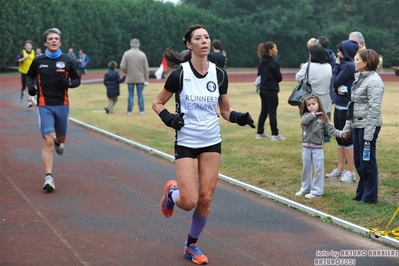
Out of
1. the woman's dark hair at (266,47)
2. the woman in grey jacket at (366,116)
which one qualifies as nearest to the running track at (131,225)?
the woman in grey jacket at (366,116)

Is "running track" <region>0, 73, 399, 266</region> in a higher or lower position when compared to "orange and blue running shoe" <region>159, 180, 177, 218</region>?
lower

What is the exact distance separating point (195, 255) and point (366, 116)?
10.6 ft

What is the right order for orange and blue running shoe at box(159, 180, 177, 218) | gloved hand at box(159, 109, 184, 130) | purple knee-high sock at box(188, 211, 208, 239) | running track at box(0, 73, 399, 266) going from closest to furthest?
gloved hand at box(159, 109, 184, 130) < purple knee-high sock at box(188, 211, 208, 239) < running track at box(0, 73, 399, 266) < orange and blue running shoe at box(159, 180, 177, 218)

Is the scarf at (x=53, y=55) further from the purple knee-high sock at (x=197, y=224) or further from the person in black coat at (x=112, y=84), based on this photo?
the person in black coat at (x=112, y=84)

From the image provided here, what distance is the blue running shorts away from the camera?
985 centimetres

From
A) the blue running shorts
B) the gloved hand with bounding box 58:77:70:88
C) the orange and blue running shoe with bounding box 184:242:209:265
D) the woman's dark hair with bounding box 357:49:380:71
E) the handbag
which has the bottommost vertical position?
the orange and blue running shoe with bounding box 184:242:209:265

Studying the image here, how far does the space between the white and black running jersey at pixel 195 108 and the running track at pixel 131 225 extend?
1142 mm

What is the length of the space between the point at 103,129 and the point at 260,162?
5.94 meters

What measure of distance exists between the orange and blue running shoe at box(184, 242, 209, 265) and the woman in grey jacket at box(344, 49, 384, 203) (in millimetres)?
3001

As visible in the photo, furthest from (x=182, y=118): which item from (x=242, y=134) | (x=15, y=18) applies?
(x=15, y=18)

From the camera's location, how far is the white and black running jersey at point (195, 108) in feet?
21.3

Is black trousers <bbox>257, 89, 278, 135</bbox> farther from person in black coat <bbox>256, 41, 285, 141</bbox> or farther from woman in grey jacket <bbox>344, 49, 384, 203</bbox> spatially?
woman in grey jacket <bbox>344, 49, 384, 203</bbox>

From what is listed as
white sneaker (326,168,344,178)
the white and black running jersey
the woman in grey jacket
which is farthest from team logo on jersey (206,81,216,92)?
white sneaker (326,168,344,178)

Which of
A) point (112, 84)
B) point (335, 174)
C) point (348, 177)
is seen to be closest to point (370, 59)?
point (348, 177)
